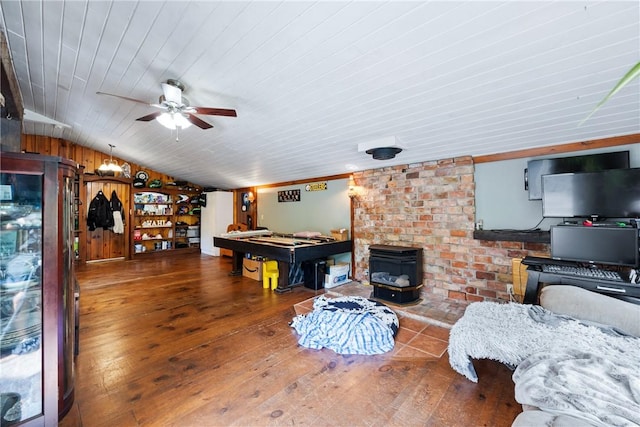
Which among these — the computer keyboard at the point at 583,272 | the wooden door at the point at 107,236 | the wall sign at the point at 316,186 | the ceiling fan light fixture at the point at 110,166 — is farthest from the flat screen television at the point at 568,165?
the wooden door at the point at 107,236

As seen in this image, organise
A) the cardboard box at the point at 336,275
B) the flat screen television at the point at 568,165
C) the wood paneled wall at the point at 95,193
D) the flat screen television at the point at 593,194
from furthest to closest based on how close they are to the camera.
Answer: the wood paneled wall at the point at 95,193 → the cardboard box at the point at 336,275 → the flat screen television at the point at 568,165 → the flat screen television at the point at 593,194

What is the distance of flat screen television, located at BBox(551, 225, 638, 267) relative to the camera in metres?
2.22

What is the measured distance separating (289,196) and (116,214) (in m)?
4.46

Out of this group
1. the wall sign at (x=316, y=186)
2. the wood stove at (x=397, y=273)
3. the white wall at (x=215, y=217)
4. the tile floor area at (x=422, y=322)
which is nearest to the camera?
the tile floor area at (x=422, y=322)

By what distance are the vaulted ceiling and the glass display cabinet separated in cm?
133

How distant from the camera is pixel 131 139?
16.6 feet

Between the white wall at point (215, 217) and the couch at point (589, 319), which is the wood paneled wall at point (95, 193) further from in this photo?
the couch at point (589, 319)

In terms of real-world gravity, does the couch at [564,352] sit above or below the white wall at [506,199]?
below

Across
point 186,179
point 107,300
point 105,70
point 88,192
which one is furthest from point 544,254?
point 88,192

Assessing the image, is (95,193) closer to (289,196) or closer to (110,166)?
(110,166)

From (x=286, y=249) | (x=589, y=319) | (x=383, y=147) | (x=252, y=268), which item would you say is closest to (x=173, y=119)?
(x=286, y=249)

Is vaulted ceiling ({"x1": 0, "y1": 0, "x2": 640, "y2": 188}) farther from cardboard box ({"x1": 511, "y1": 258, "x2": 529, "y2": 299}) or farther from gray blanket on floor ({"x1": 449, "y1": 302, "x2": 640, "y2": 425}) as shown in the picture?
gray blanket on floor ({"x1": 449, "y1": 302, "x2": 640, "y2": 425})

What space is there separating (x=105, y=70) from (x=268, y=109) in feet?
5.19

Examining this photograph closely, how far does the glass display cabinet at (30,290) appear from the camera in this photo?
136 centimetres
